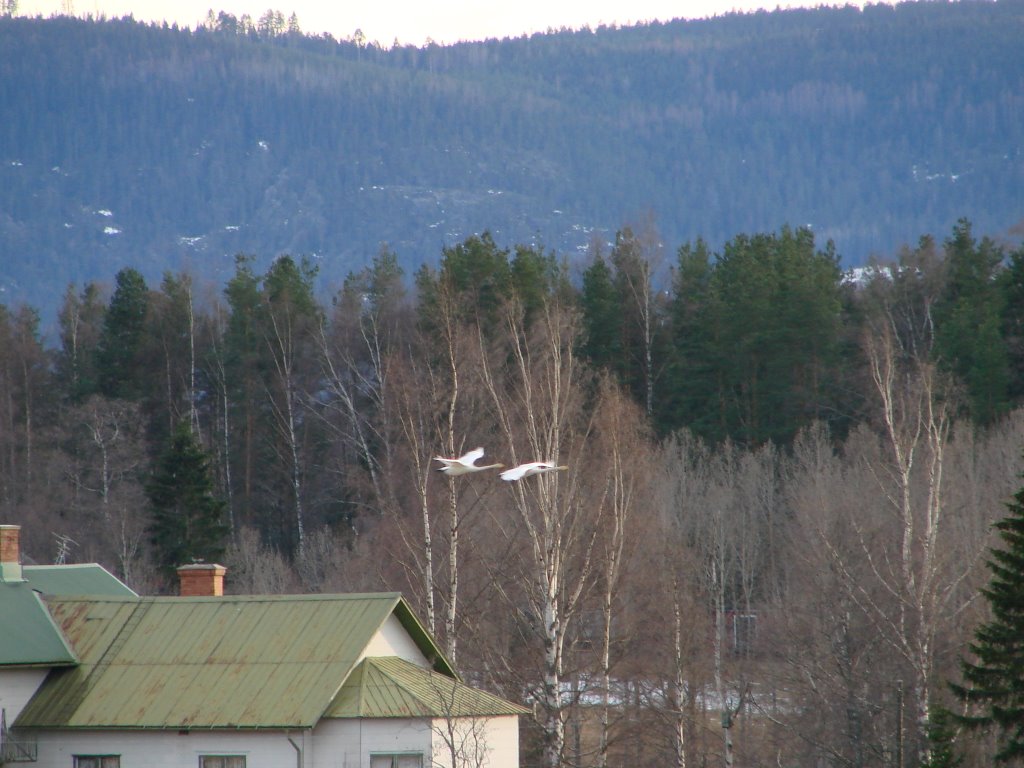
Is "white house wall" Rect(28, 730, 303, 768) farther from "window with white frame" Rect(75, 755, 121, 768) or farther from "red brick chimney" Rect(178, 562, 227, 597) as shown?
"red brick chimney" Rect(178, 562, 227, 597)

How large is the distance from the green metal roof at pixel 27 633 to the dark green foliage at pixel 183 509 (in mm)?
29874

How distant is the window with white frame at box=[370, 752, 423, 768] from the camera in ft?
91.8

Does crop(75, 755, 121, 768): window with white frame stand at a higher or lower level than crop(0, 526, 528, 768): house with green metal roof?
lower

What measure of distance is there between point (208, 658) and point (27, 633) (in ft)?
12.1

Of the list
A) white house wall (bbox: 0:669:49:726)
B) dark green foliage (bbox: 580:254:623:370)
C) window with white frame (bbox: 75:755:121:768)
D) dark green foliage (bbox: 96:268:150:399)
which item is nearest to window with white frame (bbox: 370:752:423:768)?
window with white frame (bbox: 75:755:121:768)

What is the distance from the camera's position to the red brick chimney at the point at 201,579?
113 feet

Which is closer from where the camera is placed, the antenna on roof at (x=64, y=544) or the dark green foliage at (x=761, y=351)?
the antenna on roof at (x=64, y=544)

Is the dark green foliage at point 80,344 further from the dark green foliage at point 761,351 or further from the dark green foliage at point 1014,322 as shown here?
the dark green foliage at point 1014,322

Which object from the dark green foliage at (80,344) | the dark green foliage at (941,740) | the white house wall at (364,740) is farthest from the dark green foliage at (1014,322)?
the dark green foliage at (80,344)

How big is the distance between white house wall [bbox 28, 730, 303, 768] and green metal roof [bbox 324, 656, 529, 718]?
1178mm

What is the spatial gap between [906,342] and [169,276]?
38.7 meters

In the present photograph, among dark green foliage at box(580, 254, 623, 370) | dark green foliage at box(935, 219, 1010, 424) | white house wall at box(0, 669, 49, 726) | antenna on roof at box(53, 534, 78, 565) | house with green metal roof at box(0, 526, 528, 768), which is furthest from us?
dark green foliage at box(580, 254, 623, 370)

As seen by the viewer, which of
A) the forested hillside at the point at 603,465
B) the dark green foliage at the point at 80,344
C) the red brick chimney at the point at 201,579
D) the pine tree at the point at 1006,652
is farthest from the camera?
the dark green foliage at the point at 80,344

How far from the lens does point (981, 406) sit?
63281 mm
